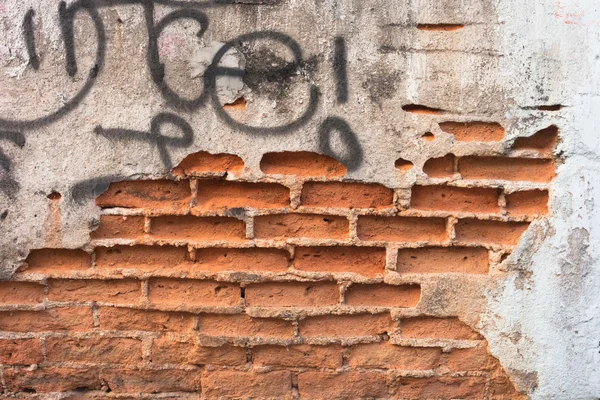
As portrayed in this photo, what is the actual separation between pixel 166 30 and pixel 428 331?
154cm

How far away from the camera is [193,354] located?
2244 mm

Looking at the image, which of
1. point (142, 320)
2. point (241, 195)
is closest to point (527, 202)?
point (241, 195)

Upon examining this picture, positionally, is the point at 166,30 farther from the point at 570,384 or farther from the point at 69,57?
the point at 570,384

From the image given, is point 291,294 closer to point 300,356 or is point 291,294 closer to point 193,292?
point 300,356

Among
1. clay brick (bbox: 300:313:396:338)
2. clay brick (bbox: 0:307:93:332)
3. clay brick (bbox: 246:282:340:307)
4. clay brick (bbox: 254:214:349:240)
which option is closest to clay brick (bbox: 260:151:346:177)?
clay brick (bbox: 254:214:349:240)

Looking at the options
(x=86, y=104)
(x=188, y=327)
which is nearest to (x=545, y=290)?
(x=188, y=327)

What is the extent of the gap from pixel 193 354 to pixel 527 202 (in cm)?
144

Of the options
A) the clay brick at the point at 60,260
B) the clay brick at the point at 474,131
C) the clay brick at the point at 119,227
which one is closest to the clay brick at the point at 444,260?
the clay brick at the point at 474,131

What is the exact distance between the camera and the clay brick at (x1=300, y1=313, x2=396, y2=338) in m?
2.22

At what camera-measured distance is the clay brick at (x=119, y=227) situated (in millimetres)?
2162

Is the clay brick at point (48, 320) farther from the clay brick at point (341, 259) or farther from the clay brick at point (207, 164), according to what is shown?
the clay brick at point (341, 259)

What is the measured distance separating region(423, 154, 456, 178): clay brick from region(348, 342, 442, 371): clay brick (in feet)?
2.27

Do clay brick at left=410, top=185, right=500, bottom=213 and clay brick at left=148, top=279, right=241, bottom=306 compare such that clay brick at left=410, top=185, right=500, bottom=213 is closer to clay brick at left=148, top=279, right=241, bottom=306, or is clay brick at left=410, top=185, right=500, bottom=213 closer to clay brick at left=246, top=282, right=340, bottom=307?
clay brick at left=246, top=282, right=340, bottom=307

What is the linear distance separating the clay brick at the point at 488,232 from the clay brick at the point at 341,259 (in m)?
0.32
